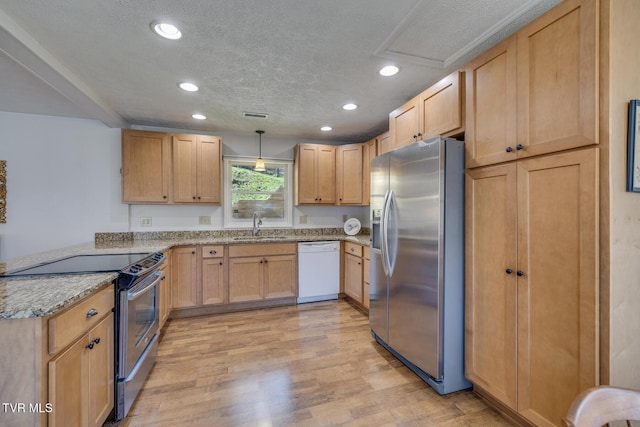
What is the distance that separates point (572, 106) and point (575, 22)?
38 centimetres

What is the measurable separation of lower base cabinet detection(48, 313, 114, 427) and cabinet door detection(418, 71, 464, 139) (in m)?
2.49

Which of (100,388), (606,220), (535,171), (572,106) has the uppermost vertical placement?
(572,106)

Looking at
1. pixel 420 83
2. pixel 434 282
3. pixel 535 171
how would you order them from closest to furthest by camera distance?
pixel 535 171
pixel 434 282
pixel 420 83

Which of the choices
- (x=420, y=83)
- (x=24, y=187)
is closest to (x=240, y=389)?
(x=420, y=83)

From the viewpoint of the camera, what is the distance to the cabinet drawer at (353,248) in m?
3.42

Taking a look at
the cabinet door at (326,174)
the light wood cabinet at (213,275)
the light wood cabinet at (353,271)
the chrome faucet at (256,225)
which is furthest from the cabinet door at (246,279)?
the cabinet door at (326,174)

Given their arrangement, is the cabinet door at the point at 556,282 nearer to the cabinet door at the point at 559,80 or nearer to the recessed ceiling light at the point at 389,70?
the cabinet door at the point at 559,80

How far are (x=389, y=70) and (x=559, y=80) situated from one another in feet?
3.80

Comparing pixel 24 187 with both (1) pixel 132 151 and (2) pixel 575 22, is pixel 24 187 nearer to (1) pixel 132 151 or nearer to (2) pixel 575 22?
(1) pixel 132 151

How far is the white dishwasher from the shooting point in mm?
3654

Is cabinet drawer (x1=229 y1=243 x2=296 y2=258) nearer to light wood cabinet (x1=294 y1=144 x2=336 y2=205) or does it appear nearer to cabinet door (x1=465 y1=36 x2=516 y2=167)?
light wood cabinet (x1=294 y1=144 x2=336 y2=205)

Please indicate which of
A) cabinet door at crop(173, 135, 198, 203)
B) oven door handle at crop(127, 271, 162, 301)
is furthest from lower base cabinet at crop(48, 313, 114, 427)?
cabinet door at crop(173, 135, 198, 203)

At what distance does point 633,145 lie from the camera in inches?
46.1

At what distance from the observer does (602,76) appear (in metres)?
1.17
